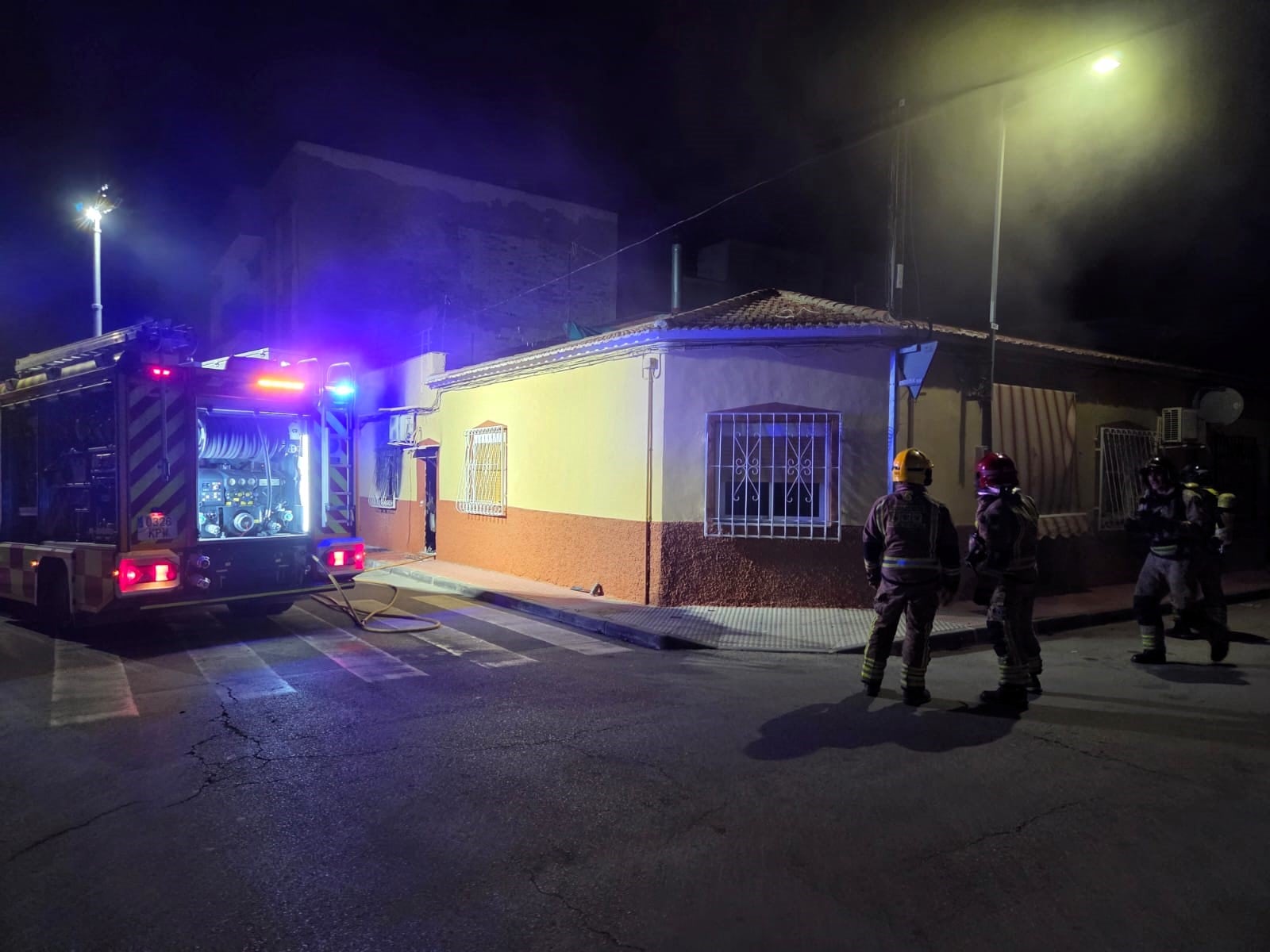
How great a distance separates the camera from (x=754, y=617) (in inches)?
357

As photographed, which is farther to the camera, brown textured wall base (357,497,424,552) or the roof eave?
brown textured wall base (357,497,424,552)

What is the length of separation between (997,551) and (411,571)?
10.0m

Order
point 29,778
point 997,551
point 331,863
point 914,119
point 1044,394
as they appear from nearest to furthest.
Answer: point 331,863
point 29,778
point 997,551
point 914,119
point 1044,394

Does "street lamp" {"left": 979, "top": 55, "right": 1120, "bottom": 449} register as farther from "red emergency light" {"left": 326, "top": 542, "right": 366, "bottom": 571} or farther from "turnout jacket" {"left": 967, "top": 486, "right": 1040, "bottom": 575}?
"red emergency light" {"left": 326, "top": 542, "right": 366, "bottom": 571}

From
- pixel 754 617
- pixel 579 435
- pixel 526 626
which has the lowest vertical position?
pixel 526 626

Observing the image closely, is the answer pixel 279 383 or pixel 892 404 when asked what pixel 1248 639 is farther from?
pixel 279 383

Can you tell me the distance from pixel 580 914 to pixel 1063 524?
10241mm

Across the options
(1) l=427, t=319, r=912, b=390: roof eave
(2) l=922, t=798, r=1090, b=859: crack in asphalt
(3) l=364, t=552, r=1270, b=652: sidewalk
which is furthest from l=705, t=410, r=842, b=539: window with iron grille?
→ (2) l=922, t=798, r=1090, b=859: crack in asphalt

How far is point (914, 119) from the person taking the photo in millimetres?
9141

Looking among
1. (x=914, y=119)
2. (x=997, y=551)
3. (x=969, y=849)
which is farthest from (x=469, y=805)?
(x=914, y=119)

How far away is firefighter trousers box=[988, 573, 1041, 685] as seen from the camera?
5.70 m

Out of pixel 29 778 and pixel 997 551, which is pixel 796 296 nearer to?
pixel 997 551

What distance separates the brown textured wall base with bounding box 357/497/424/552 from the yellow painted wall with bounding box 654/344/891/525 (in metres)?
7.99

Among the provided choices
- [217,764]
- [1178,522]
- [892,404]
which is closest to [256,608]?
[217,764]
